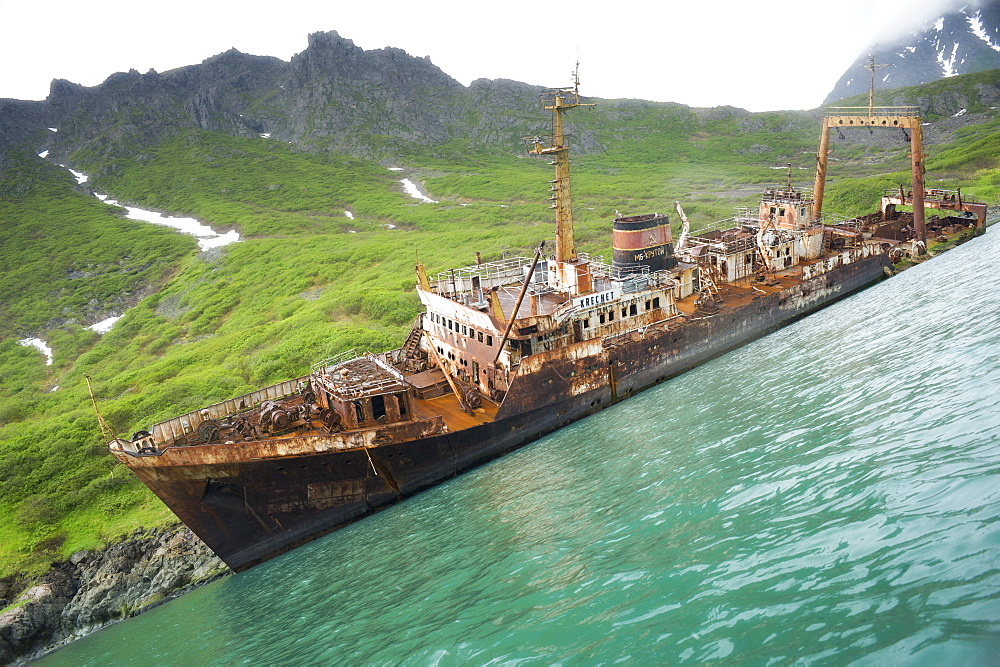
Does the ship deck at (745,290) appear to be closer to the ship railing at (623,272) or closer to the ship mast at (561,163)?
the ship railing at (623,272)

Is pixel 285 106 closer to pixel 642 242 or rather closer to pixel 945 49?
pixel 642 242

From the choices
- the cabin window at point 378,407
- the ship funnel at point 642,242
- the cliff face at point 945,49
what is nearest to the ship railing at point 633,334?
the ship funnel at point 642,242

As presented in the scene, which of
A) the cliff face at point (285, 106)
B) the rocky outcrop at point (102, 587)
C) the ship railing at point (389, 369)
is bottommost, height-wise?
the rocky outcrop at point (102, 587)

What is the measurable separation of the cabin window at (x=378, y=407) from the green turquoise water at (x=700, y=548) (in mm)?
2980

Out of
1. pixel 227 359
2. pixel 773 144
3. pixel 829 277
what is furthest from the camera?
pixel 773 144

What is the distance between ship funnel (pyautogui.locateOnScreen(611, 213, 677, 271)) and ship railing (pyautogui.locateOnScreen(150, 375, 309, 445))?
14923 mm

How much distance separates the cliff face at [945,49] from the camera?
173 metres

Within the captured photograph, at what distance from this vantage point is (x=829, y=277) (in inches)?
1316

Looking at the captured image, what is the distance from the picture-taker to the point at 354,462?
1950cm

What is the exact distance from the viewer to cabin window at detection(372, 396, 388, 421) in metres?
20.6

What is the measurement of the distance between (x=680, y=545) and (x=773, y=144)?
4825 inches

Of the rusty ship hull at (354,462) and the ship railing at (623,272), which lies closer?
the rusty ship hull at (354,462)

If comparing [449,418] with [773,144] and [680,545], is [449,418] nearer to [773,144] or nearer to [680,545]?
[680,545]

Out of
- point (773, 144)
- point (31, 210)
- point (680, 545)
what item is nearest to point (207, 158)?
point (31, 210)
